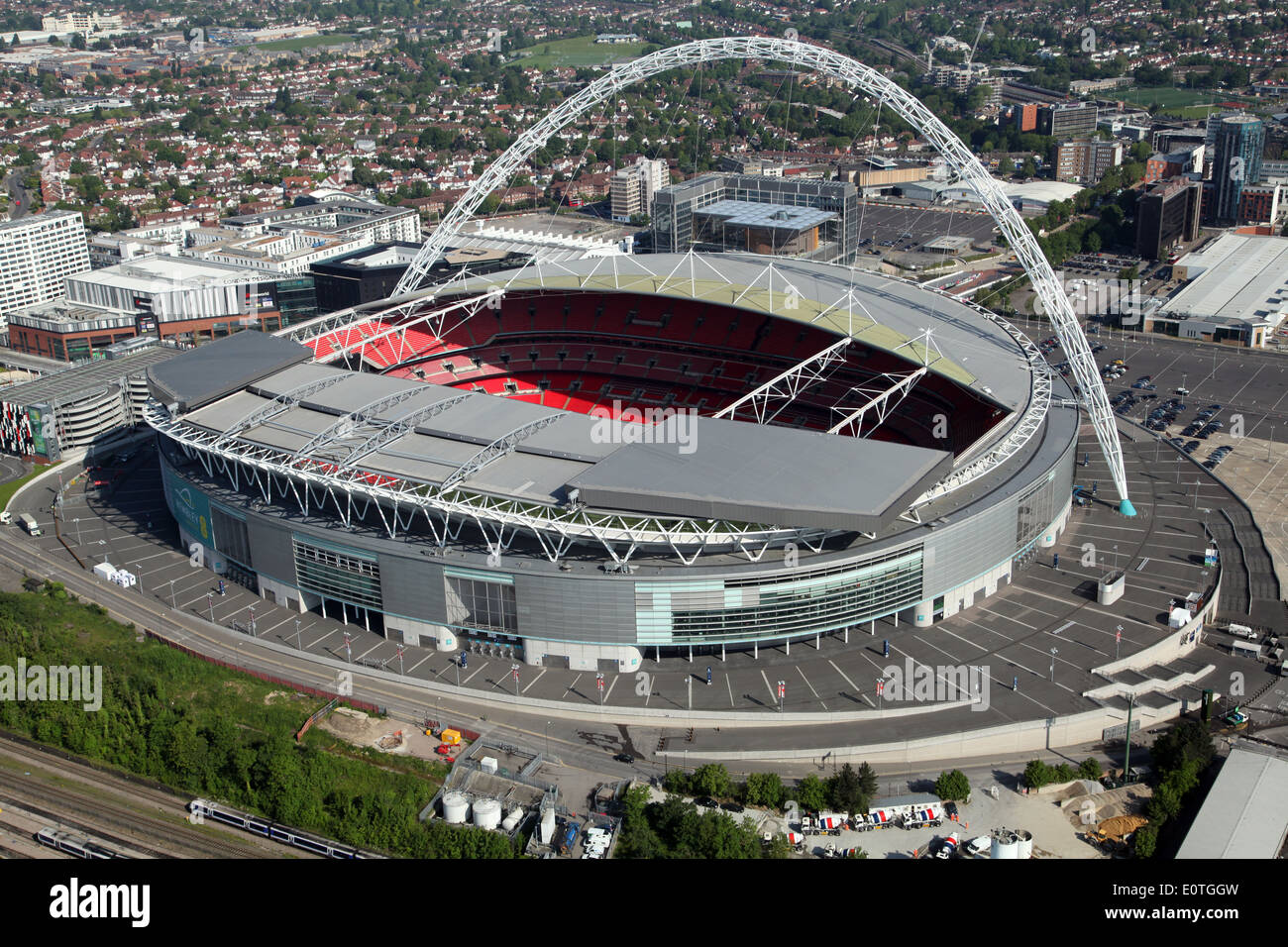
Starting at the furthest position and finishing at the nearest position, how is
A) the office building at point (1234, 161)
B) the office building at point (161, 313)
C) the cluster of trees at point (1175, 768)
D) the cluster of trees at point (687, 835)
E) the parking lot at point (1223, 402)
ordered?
the office building at point (1234, 161)
the office building at point (161, 313)
the parking lot at point (1223, 402)
the cluster of trees at point (1175, 768)
the cluster of trees at point (687, 835)

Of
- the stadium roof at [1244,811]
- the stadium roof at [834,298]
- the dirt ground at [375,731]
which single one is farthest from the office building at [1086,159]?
the dirt ground at [375,731]

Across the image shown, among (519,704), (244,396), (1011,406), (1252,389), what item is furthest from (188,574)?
(1252,389)

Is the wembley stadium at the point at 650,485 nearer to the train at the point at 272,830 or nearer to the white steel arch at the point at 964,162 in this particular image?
the white steel arch at the point at 964,162

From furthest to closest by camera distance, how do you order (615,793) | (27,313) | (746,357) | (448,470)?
(27,313), (746,357), (448,470), (615,793)

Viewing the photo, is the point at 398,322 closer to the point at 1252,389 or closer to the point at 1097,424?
the point at 1097,424

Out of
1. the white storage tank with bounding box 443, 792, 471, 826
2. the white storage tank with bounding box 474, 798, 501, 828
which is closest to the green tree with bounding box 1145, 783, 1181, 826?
the white storage tank with bounding box 474, 798, 501, 828

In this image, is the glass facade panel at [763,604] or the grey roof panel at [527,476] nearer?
the glass facade panel at [763,604]
